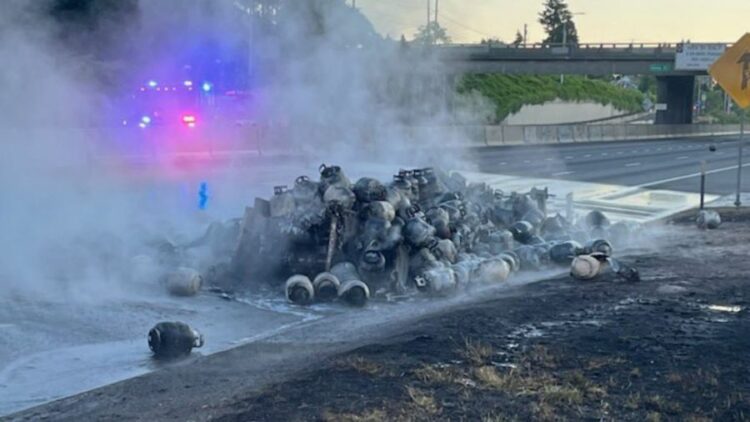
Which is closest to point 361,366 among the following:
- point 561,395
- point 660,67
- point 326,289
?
point 561,395

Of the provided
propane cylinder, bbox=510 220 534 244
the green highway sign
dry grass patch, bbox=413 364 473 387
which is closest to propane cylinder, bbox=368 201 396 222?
propane cylinder, bbox=510 220 534 244

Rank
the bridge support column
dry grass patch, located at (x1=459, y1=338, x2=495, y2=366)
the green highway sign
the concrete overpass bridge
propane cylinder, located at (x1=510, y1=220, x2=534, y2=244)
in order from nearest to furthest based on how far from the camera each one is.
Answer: dry grass patch, located at (x1=459, y1=338, x2=495, y2=366)
propane cylinder, located at (x1=510, y1=220, x2=534, y2=244)
the concrete overpass bridge
the green highway sign
the bridge support column

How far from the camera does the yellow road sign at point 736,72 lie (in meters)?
16.9

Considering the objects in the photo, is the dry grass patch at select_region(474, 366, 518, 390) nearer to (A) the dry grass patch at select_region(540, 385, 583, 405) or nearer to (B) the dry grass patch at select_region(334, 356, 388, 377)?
(A) the dry grass patch at select_region(540, 385, 583, 405)

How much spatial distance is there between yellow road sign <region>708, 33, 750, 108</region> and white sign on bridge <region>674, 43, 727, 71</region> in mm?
45905

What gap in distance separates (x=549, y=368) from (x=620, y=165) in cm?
2553

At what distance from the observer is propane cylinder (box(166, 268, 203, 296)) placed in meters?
9.06

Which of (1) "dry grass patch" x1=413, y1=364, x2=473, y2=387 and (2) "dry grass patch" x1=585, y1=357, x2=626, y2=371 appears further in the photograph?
(2) "dry grass patch" x1=585, y1=357, x2=626, y2=371

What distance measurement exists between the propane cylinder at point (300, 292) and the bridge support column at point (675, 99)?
64.8 metres

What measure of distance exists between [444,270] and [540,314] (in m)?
2.01

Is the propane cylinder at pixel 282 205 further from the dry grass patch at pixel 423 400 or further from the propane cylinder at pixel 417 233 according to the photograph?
the dry grass patch at pixel 423 400

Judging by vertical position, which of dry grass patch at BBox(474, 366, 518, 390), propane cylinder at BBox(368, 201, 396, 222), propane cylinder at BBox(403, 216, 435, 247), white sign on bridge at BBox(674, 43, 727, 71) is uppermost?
white sign on bridge at BBox(674, 43, 727, 71)

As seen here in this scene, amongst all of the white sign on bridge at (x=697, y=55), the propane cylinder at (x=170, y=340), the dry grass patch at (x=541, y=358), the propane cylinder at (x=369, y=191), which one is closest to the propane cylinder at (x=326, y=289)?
the propane cylinder at (x=369, y=191)

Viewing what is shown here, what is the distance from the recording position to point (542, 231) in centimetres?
1291
